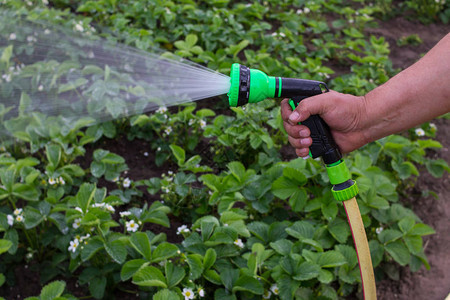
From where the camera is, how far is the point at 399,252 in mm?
2189

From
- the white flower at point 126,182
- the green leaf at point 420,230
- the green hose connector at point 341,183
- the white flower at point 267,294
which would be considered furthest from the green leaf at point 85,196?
the green leaf at point 420,230

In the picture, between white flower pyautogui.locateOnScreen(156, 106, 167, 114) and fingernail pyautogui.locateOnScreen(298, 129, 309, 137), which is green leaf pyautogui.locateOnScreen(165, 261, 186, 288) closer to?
fingernail pyautogui.locateOnScreen(298, 129, 309, 137)

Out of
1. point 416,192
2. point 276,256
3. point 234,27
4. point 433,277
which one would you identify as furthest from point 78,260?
point 234,27

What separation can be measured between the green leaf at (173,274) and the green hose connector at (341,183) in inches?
26.4

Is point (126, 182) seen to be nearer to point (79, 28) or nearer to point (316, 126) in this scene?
point (316, 126)

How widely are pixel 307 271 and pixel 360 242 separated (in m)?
0.38

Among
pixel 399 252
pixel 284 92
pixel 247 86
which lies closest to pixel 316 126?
pixel 284 92

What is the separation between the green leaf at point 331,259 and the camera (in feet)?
6.18

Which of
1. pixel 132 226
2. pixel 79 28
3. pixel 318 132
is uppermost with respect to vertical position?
pixel 318 132

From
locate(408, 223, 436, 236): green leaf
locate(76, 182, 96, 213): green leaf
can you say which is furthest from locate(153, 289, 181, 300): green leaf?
locate(408, 223, 436, 236): green leaf

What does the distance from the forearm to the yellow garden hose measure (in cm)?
30

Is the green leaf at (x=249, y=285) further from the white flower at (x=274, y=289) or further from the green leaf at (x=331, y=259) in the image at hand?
the green leaf at (x=331, y=259)

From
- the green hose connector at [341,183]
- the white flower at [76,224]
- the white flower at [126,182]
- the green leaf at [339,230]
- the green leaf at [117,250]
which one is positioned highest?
the green hose connector at [341,183]

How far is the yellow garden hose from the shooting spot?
4.94 feet
